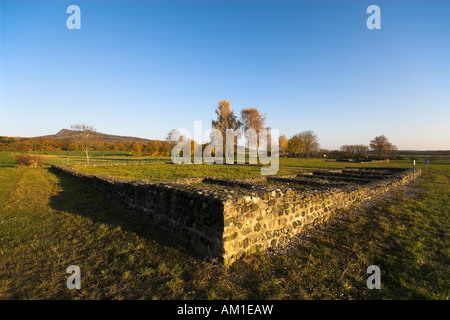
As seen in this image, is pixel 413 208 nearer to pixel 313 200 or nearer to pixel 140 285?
pixel 313 200

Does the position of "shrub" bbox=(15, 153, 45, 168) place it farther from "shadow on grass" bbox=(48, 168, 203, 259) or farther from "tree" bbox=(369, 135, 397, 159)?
"tree" bbox=(369, 135, 397, 159)

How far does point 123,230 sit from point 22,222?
358 centimetres

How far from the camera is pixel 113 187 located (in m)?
7.56

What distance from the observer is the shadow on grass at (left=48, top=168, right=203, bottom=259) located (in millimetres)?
4469

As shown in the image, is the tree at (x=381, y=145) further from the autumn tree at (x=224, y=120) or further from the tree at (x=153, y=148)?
the tree at (x=153, y=148)

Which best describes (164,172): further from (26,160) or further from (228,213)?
(26,160)

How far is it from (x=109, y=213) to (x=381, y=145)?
75126 millimetres

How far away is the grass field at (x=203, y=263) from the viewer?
283 centimetres

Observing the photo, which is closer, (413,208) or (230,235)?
(230,235)

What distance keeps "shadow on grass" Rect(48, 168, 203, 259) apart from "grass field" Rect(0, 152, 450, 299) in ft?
0.17

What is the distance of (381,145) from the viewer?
5653 centimetres

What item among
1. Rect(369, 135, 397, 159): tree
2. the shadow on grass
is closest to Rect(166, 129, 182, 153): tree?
the shadow on grass

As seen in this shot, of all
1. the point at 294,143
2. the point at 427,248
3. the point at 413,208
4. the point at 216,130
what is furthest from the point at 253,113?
the point at 427,248

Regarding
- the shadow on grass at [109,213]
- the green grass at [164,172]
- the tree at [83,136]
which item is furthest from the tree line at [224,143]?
the shadow on grass at [109,213]
